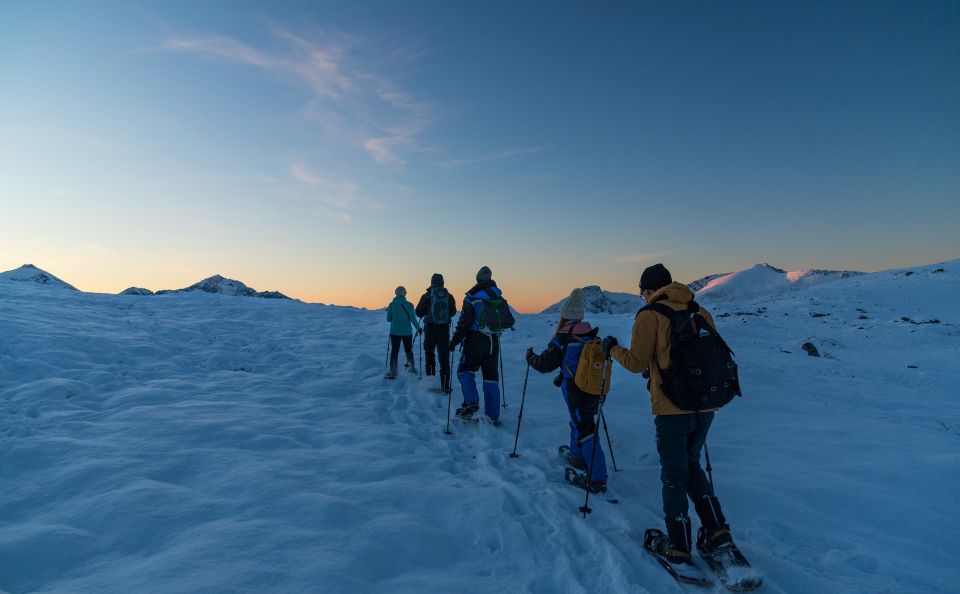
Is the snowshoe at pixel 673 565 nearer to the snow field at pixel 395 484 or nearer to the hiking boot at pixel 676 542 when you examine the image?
the hiking boot at pixel 676 542

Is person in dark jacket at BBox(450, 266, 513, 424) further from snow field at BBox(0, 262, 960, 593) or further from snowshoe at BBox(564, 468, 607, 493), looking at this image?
snowshoe at BBox(564, 468, 607, 493)

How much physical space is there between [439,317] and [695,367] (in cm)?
689

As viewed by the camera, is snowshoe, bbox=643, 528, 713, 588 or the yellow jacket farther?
the yellow jacket

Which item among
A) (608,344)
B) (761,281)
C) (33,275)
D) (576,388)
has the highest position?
(761,281)

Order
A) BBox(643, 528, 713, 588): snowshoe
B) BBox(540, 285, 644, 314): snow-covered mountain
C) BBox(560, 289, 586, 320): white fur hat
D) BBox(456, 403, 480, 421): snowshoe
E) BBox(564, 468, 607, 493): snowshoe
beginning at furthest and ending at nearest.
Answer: BBox(540, 285, 644, 314): snow-covered mountain < BBox(456, 403, 480, 421): snowshoe < BBox(560, 289, 586, 320): white fur hat < BBox(564, 468, 607, 493): snowshoe < BBox(643, 528, 713, 588): snowshoe

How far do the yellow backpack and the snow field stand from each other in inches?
49.1

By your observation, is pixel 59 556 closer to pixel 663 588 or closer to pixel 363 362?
pixel 663 588

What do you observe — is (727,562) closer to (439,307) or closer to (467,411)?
(467,411)

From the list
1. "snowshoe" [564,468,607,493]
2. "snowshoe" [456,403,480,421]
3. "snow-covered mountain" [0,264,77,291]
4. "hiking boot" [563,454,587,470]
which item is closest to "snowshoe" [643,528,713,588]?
"snowshoe" [564,468,607,493]

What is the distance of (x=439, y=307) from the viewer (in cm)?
999

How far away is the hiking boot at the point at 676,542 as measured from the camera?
12.3 ft

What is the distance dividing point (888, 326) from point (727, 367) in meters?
28.0

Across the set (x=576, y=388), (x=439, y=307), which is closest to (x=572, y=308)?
(x=576, y=388)

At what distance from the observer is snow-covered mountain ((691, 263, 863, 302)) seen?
70.4 m
